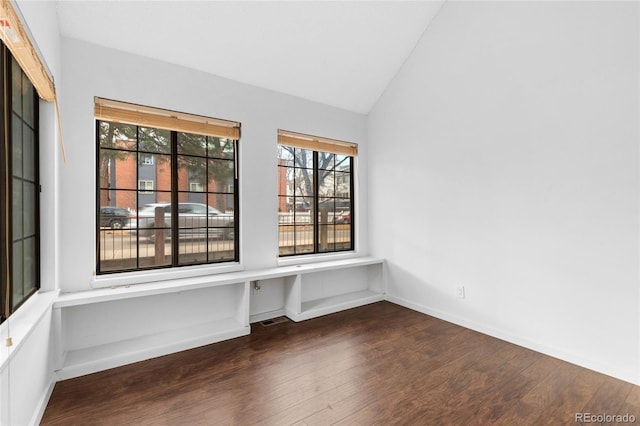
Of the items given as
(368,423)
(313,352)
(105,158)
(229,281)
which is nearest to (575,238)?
(368,423)

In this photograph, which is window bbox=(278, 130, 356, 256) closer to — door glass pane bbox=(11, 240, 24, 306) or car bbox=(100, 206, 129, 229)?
car bbox=(100, 206, 129, 229)

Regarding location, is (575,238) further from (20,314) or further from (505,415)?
(20,314)

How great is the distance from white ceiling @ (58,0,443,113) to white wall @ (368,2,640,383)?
45 cm

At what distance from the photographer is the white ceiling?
100 inches

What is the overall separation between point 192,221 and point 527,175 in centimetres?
315

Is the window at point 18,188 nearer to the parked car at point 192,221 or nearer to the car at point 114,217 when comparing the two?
the car at point 114,217

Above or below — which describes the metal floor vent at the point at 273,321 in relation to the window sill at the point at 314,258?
below

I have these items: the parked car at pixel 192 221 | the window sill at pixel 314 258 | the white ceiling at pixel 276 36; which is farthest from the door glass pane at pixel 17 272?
the window sill at pixel 314 258

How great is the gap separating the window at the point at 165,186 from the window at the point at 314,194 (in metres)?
0.67

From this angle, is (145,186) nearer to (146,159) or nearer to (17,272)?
(146,159)

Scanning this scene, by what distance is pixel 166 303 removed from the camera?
2.90 metres

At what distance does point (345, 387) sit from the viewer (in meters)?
2.16

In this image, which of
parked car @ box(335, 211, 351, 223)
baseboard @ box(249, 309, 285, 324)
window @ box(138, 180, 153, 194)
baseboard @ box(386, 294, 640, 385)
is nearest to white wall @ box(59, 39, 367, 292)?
window @ box(138, 180, 153, 194)

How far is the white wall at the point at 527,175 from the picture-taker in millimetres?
2301
